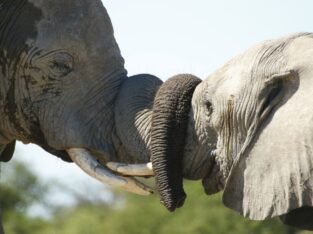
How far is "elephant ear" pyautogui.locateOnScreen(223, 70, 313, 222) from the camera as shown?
212 inches

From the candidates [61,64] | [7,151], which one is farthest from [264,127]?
[7,151]

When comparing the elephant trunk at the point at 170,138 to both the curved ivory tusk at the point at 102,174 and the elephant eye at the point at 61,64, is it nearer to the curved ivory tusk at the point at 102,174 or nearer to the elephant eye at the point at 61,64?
the curved ivory tusk at the point at 102,174

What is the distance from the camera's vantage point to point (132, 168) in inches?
237

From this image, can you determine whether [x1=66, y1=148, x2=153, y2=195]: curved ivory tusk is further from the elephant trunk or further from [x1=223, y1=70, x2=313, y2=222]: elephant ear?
[x1=223, y1=70, x2=313, y2=222]: elephant ear

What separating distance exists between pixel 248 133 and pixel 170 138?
1.13 feet

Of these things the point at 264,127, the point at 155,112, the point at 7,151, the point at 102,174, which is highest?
the point at 264,127

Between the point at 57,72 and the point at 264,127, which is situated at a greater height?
the point at 264,127

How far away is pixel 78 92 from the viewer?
656cm

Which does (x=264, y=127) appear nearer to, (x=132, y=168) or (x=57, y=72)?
(x=132, y=168)

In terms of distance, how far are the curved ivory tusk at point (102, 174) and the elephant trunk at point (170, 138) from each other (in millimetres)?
180

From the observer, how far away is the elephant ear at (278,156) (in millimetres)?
5387

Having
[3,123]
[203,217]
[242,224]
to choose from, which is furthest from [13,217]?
[3,123]

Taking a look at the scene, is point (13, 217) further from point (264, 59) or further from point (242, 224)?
point (264, 59)

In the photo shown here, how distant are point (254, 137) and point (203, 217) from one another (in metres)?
17.3
